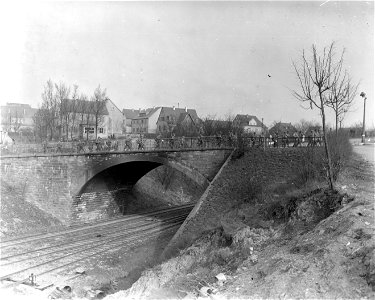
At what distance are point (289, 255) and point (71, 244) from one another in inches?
564

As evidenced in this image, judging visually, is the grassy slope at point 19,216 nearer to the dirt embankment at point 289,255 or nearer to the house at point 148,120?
the dirt embankment at point 289,255

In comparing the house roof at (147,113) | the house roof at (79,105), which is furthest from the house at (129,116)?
the house roof at (79,105)

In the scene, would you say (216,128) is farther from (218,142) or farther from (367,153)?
(218,142)

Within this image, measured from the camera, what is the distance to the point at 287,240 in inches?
453

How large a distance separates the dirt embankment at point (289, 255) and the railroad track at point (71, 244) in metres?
5.86

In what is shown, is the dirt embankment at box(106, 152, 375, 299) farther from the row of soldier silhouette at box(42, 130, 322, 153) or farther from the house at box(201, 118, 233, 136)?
the house at box(201, 118, 233, 136)

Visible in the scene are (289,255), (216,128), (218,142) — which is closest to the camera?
(289,255)

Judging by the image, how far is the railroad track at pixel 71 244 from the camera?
15953mm

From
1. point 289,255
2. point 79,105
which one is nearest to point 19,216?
point 289,255

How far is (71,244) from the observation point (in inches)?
795

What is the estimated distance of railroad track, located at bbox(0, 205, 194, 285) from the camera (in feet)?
52.3

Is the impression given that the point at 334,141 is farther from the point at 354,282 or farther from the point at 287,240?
the point at 354,282

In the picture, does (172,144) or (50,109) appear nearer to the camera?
(172,144)

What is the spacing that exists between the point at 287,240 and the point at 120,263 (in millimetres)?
10120
